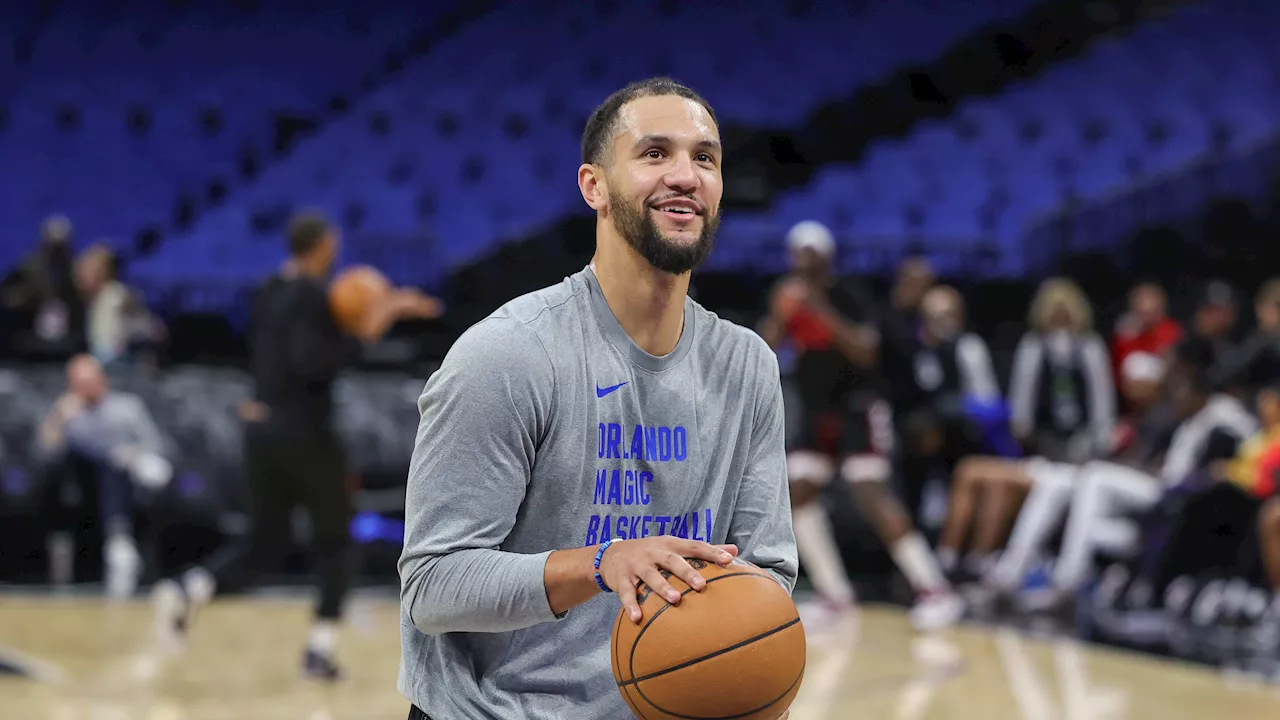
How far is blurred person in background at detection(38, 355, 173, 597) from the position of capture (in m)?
8.49

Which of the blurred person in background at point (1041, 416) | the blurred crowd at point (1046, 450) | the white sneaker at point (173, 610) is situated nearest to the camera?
the white sneaker at point (173, 610)

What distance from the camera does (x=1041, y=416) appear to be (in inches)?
352

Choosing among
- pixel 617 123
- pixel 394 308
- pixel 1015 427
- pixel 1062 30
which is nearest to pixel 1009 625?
pixel 1015 427

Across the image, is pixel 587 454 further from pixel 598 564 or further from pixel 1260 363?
pixel 1260 363

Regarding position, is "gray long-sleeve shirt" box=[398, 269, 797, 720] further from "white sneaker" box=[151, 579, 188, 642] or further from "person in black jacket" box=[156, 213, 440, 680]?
"white sneaker" box=[151, 579, 188, 642]

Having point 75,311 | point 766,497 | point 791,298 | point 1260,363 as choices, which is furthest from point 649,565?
point 75,311

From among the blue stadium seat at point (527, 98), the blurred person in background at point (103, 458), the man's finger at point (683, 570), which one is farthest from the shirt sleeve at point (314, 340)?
the blue stadium seat at point (527, 98)

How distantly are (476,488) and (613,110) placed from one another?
23.1 inches

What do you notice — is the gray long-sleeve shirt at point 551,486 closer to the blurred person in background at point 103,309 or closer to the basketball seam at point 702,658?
the basketball seam at point 702,658

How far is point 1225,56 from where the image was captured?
43.2ft

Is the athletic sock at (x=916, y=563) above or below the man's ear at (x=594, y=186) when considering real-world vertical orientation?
below

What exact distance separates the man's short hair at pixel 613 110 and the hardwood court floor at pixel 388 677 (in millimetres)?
3620

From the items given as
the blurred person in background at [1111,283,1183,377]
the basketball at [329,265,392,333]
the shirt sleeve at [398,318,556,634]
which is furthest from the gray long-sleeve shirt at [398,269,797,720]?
the blurred person in background at [1111,283,1183,377]

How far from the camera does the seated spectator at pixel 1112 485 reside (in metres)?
7.26
